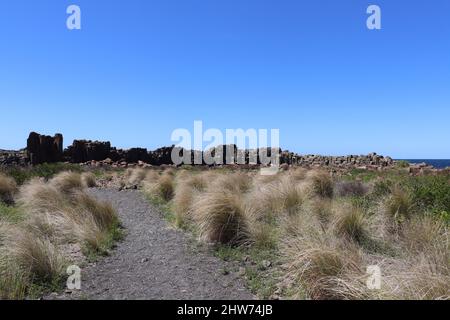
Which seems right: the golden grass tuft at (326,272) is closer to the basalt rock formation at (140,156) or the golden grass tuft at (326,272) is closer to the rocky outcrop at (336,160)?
the rocky outcrop at (336,160)

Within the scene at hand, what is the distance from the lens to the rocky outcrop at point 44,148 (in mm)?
36469

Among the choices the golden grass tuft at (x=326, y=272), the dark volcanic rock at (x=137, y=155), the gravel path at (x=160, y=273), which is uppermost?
the dark volcanic rock at (x=137, y=155)

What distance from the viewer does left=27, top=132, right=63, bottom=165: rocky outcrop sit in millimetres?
36469

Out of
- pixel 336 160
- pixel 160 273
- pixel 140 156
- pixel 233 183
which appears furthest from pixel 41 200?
pixel 140 156

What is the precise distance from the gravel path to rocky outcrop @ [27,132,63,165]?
1257 inches

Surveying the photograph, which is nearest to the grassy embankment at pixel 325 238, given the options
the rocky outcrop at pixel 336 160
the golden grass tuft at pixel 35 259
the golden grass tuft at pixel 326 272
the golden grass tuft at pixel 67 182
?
the golden grass tuft at pixel 326 272

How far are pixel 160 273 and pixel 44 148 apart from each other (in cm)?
3585

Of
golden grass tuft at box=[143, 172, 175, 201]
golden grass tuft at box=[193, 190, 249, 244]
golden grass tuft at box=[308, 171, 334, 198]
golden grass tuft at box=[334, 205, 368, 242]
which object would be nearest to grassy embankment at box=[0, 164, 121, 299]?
golden grass tuft at box=[193, 190, 249, 244]

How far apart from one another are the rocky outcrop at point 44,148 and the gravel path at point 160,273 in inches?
1257

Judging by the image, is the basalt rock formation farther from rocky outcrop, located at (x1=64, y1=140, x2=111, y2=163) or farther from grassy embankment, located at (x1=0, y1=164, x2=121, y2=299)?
grassy embankment, located at (x1=0, y1=164, x2=121, y2=299)
